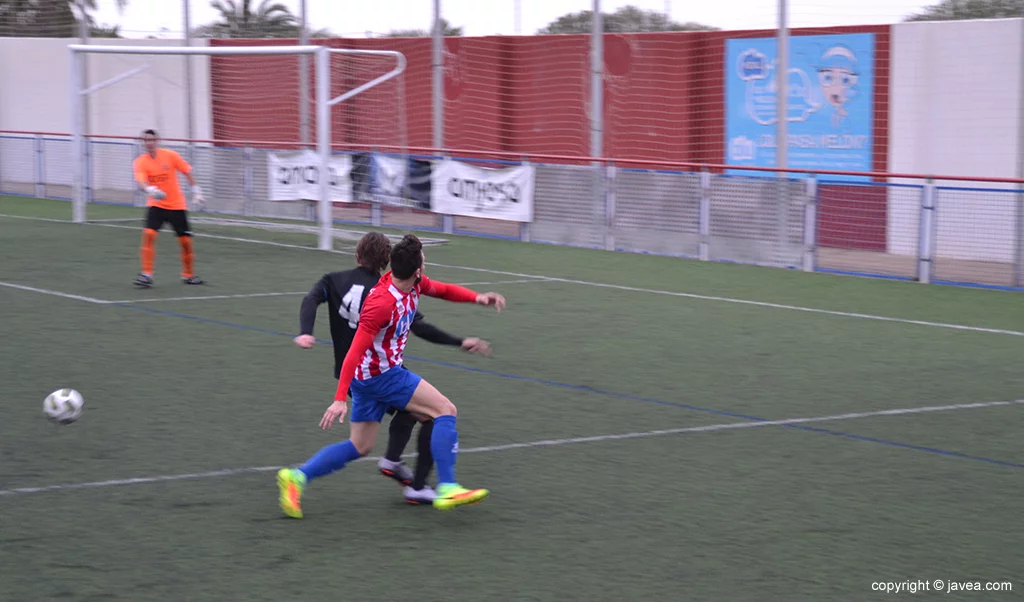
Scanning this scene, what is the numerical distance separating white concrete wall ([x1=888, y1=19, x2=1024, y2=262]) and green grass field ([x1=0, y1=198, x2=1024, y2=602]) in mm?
5269

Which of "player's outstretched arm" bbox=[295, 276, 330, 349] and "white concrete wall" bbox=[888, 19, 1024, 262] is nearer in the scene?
"player's outstretched arm" bbox=[295, 276, 330, 349]

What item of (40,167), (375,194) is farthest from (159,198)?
(40,167)

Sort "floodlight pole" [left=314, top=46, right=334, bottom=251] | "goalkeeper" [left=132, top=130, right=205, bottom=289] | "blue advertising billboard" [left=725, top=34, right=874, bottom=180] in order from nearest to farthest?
"goalkeeper" [left=132, top=130, right=205, bottom=289] → "floodlight pole" [left=314, top=46, right=334, bottom=251] → "blue advertising billboard" [left=725, top=34, right=874, bottom=180]

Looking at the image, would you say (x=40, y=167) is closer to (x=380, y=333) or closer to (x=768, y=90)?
(x=768, y=90)

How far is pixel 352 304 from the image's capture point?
669cm

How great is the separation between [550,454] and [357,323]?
1.77 meters

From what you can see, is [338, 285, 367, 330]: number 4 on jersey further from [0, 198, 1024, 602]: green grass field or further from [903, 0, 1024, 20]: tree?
[903, 0, 1024, 20]: tree

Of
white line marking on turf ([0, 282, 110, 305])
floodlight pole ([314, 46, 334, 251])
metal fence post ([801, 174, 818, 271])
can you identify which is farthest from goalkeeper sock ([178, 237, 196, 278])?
metal fence post ([801, 174, 818, 271])

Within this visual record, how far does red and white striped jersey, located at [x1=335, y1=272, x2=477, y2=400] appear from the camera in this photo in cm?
613

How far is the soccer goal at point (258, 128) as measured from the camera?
22.5 metres

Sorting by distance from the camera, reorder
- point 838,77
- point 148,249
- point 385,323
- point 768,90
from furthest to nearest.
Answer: point 768,90 < point 838,77 < point 148,249 < point 385,323

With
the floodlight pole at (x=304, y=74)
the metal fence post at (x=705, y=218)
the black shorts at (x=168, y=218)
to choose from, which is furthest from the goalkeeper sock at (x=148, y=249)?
the floodlight pole at (x=304, y=74)

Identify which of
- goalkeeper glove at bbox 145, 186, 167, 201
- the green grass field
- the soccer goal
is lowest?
the green grass field

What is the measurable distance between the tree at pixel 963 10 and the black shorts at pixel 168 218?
12392 mm
